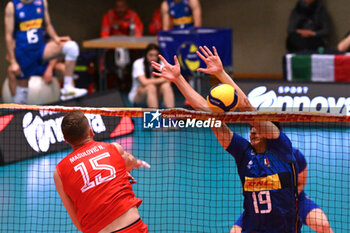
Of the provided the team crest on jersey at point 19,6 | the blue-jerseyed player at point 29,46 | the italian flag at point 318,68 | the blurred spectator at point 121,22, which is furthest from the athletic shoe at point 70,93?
the blurred spectator at point 121,22

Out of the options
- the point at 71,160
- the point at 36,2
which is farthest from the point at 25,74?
the point at 71,160

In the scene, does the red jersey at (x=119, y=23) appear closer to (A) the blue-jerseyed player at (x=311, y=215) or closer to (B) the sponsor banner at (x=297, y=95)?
(B) the sponsor banner at (x=297, y=95)

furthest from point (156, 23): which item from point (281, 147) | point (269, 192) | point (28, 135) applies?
point (281, 147)

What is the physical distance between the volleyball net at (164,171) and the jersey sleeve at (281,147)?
0.80 ft

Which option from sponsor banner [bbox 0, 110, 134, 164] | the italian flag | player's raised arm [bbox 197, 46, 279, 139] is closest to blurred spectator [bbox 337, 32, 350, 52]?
the italian flag

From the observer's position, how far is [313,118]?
16.8 feet

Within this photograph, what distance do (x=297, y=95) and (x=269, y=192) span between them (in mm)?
6631

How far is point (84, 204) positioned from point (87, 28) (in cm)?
1341

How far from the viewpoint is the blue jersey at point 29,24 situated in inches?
420

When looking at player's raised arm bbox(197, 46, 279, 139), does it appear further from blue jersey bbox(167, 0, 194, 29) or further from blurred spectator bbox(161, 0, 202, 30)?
blue jersey bbox(167, 0, 194, 29)

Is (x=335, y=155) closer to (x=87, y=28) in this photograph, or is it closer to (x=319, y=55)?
(x=319, y=55)

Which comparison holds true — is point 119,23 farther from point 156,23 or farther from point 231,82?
point 231,82

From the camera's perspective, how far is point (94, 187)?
4.57 m

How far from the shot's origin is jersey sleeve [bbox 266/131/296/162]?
4.64m
